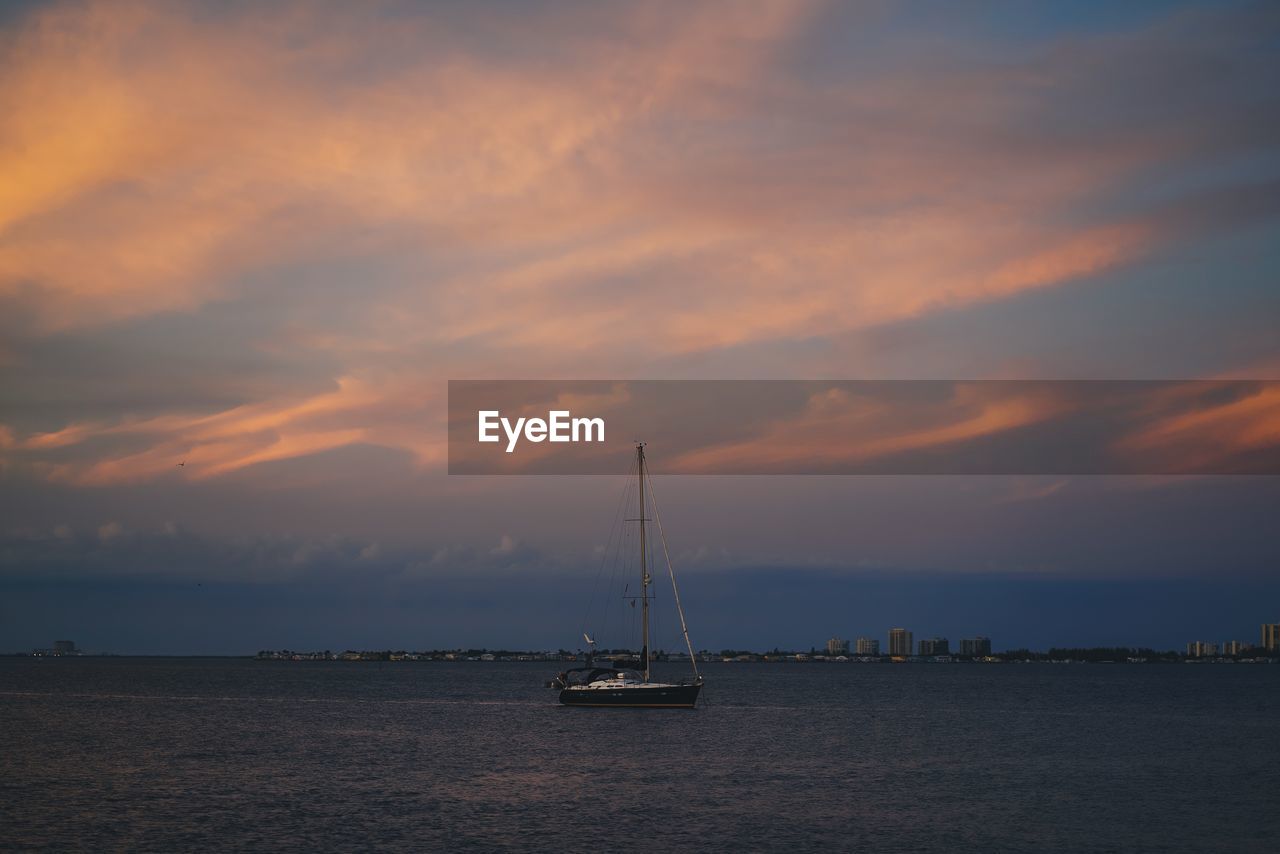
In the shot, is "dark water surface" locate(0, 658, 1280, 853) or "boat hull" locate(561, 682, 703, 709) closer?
"dark water surface" locate(0, 658, 1280, 853)

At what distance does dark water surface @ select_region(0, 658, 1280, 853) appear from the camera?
5059cm

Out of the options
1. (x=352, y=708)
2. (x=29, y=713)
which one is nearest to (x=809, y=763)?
(x=352, y=708)

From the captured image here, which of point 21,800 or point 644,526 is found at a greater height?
point 644,526

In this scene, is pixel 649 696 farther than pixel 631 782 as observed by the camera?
Yes

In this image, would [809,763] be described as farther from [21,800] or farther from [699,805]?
[21,800]

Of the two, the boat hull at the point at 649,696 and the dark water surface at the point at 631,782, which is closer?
the dark water surface at the point at 631,782

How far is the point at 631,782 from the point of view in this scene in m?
67.5

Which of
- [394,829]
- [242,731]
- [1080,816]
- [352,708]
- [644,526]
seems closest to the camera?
[394,829]

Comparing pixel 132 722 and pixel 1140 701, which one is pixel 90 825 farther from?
pixel 1140 701

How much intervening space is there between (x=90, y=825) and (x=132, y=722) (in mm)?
68247

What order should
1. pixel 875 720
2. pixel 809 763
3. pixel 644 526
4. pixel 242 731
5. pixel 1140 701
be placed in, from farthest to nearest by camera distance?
pixel 1140 701
pixel 875 720
pixel 644 526
pixel 242 731
pixel 809 763

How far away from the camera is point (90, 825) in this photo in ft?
171

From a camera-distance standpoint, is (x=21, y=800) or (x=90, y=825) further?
(x=21, y=800)

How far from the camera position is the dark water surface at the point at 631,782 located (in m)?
50.6
